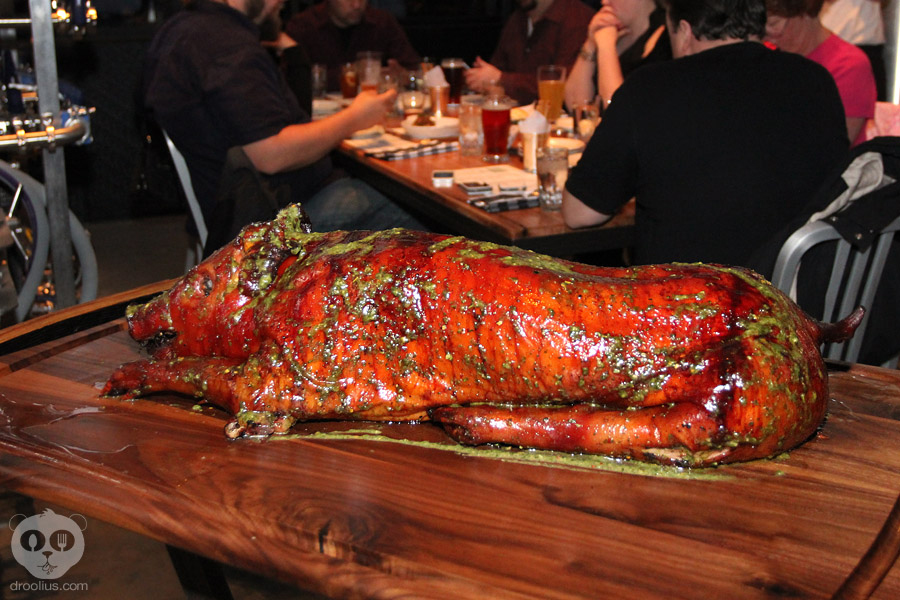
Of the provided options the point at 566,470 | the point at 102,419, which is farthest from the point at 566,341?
the point at 102,419

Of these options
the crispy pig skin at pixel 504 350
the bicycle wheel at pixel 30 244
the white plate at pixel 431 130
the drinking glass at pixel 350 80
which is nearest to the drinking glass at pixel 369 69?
the drinking glass at pixel 350 80

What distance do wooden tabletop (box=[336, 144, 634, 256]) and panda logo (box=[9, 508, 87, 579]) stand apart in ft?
5.03

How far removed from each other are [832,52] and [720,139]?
1.41 m

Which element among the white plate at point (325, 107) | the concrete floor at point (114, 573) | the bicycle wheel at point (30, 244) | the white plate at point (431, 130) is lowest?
the concrete floor at point (114, 573)

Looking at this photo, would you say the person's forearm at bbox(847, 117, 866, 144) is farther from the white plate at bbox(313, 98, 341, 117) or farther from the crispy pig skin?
the white plate at bbox(313, 98, 341, 117)

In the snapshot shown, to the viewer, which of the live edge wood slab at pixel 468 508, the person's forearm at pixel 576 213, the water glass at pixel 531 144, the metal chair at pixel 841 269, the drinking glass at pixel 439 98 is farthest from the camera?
the drinking glass at pixel 439 98

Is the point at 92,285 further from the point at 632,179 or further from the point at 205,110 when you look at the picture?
the point at 632,179

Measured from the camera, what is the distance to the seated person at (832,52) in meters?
3.49

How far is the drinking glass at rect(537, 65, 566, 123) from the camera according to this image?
4145mm

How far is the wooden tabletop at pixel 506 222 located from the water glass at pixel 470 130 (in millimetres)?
204

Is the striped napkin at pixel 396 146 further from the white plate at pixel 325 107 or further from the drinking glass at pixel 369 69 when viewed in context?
the drinking glass at pixel 369 69

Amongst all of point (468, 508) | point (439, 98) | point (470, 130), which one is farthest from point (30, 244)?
point (468, 508)

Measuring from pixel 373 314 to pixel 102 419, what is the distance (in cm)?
58

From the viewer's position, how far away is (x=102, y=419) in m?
1.59
